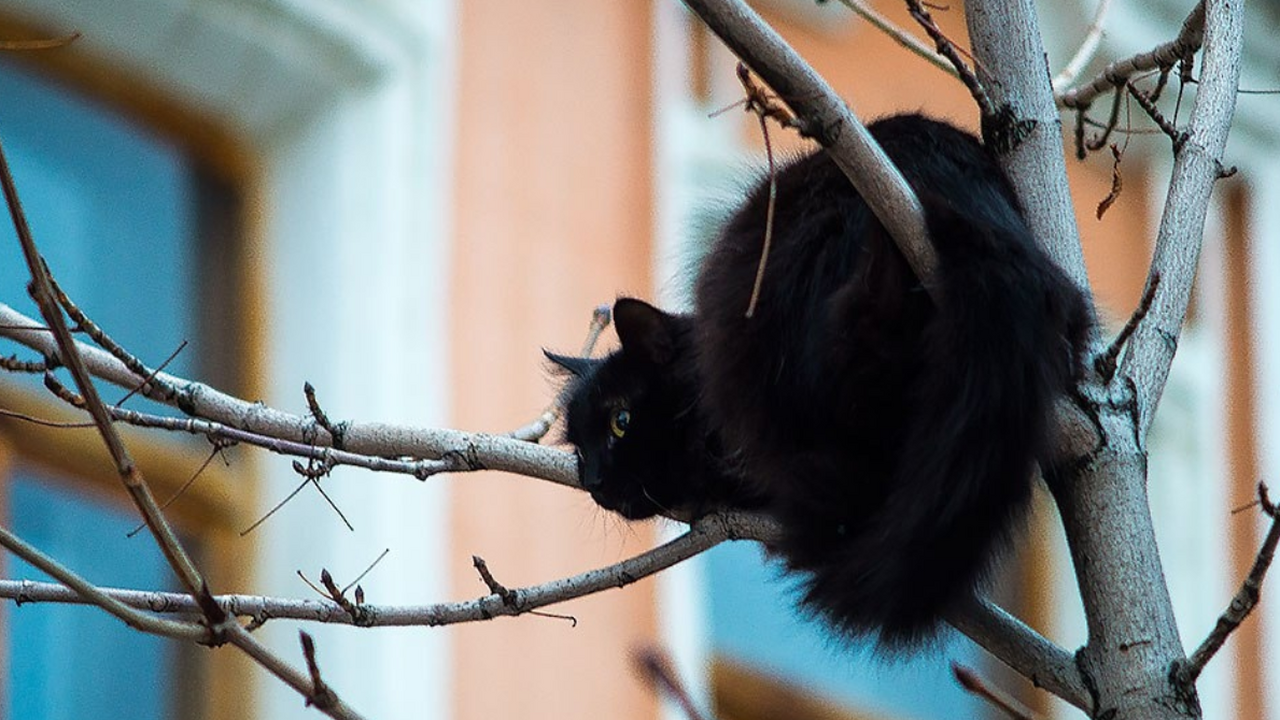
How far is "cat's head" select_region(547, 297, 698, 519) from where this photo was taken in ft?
9.25

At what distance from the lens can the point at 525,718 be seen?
14.6ft

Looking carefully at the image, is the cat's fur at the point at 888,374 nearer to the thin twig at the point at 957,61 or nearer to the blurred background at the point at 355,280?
the thin twig at the point at 957,61

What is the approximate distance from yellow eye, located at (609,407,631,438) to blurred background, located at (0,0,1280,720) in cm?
119

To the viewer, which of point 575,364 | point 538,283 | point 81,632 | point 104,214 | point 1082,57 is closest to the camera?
point 1082,57

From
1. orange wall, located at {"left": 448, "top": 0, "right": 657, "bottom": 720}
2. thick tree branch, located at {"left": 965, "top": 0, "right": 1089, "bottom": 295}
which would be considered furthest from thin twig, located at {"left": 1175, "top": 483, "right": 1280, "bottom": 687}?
orange wall, located at {"left": 448, "top": 0, "right": 657, "bottom": 720}

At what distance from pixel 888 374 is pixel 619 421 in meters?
0.75

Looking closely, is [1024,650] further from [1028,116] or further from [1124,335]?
[1028,116]

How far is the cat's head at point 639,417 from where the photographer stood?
9.25 ft

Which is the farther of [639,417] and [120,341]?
[120,341]

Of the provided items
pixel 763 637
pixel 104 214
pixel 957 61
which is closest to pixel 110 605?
pixel 957 61

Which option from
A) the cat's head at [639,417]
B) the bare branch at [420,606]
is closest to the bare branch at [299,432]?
the bare branch at [420,606]

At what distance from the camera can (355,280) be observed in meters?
4.44

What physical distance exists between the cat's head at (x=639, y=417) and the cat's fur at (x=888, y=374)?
222mm

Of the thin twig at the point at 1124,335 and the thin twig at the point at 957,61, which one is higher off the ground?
the thin twig at the point at 957,61
